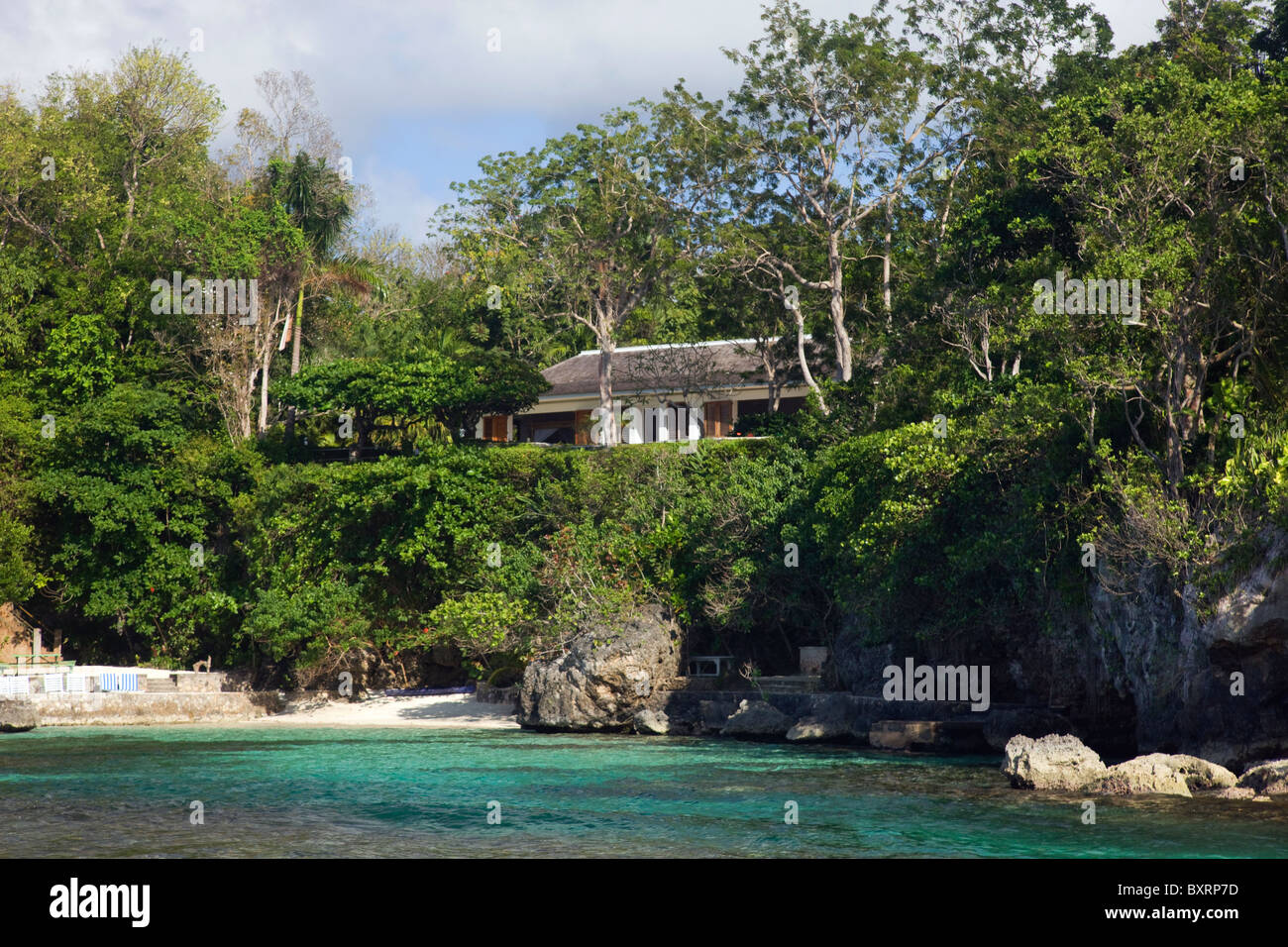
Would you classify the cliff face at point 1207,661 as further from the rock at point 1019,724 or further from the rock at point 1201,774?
the rock at point 1019,724

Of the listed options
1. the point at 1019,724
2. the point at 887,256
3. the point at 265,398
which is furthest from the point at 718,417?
the point at 1019,724

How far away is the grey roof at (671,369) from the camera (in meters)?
41.5

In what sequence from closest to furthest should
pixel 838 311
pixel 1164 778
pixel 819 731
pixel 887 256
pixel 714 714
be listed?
pixel 1164 778 → pixel 819 731 → pixel 714 714 → pixel 887 256 → pixel 838 311

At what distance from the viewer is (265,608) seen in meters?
35.4

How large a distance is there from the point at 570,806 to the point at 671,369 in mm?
24285

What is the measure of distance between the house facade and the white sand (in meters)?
9.24

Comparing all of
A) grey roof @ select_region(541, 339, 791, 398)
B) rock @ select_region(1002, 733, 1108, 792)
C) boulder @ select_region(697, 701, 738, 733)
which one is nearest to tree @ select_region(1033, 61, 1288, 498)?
rock @ select_region(1002, 733, 1108, 792)

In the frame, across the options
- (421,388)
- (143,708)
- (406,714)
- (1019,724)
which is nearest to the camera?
(1019,724)

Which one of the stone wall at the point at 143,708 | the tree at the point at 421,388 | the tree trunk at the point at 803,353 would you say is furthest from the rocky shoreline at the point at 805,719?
the tree at the point at 421,388

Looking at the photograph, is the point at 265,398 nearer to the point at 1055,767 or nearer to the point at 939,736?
the point at 939,736

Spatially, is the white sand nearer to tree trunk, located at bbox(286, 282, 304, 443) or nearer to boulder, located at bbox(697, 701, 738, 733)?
boulder, located at bbox(697, 701, 738, 733)

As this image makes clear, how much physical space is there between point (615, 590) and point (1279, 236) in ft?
56.2

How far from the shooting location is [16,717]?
31.4 m

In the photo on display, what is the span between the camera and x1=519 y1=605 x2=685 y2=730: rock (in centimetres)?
2994
